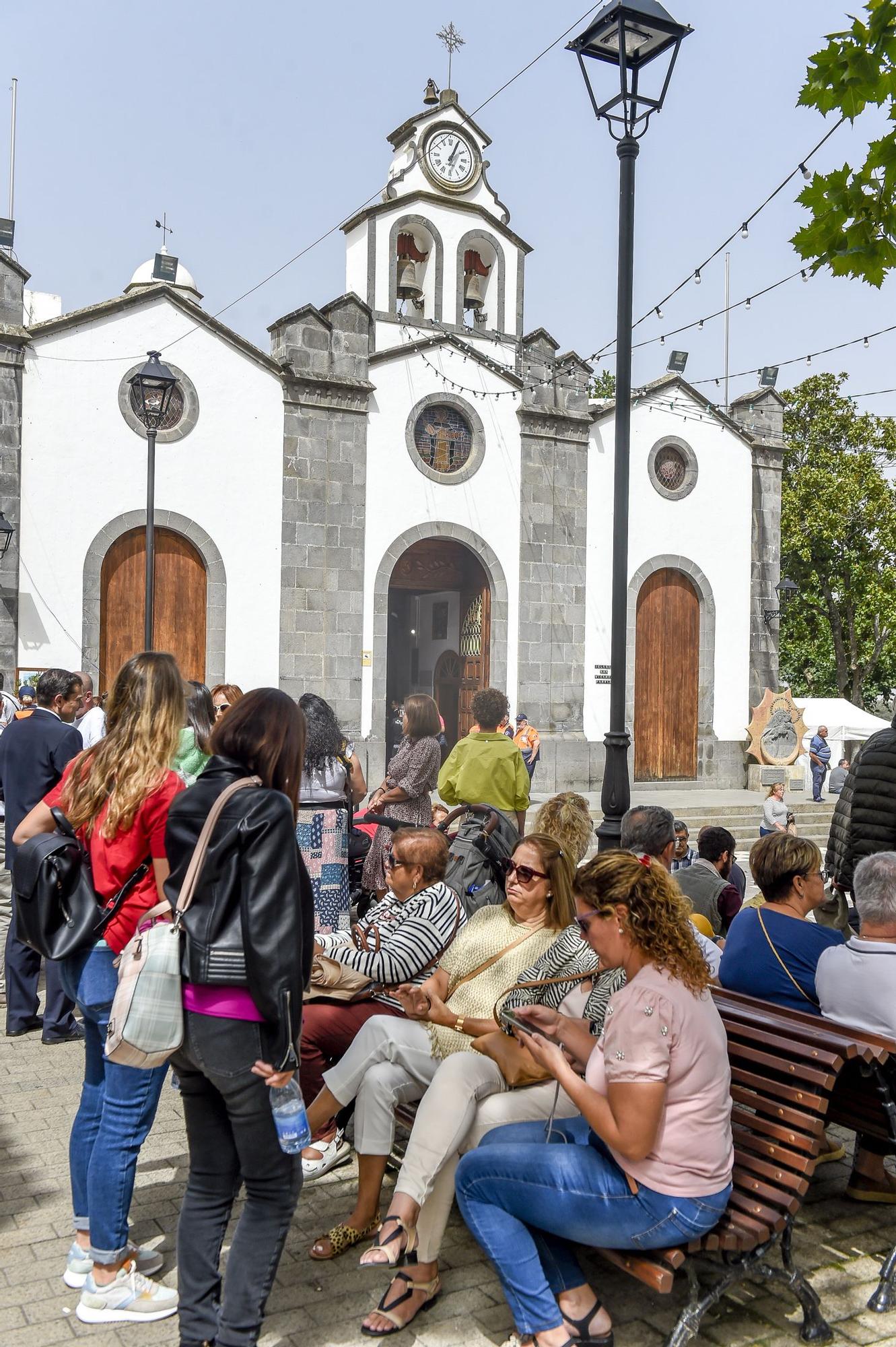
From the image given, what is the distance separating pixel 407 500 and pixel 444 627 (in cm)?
355

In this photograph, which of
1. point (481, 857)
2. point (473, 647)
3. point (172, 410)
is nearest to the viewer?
point (481, 857)

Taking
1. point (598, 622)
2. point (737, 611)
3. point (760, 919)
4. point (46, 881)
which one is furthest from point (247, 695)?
point (737, 611)

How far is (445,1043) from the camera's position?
13.2 ft

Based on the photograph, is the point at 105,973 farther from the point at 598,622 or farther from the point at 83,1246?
the point at 598,622

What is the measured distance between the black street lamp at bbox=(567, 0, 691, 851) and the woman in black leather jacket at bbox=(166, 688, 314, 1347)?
3974 millimetres

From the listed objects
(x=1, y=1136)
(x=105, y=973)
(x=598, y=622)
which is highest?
(x=598, y=622)

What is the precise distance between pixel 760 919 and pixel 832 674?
101ft

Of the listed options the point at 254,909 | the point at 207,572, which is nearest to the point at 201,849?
the point at 254,909

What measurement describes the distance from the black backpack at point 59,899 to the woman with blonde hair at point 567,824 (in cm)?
219

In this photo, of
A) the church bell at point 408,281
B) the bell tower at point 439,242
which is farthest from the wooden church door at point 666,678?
the church bell at point 408,281

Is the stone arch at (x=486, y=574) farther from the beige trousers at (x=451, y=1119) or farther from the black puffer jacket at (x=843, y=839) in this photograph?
the beige trousers at (x=451, y=1119)

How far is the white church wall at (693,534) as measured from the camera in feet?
61.8

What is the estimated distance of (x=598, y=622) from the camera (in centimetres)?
1886

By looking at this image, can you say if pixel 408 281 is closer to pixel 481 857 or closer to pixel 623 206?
pixel 623 206
